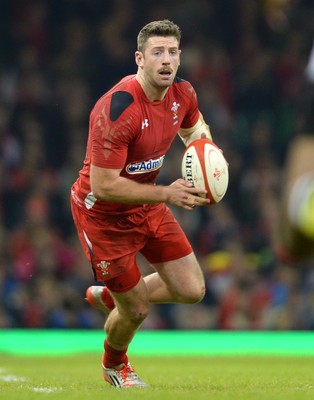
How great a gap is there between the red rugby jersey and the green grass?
123 centimetres

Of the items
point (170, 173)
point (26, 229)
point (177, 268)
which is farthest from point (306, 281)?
point (177, 268)

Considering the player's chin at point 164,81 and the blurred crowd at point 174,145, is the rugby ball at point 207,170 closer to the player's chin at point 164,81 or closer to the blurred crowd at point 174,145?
the player's chin at point 164,81

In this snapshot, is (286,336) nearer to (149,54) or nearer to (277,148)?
(277,148)

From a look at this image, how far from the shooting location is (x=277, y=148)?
52.2 ft

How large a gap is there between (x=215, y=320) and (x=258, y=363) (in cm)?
364

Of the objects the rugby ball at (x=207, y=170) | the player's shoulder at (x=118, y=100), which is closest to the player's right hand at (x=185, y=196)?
the rugby ball at (x=207, y=170)

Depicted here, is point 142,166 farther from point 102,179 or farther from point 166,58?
point 166,58

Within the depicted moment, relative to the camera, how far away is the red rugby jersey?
22.3ft

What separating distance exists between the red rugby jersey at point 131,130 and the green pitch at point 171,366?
1.29 m

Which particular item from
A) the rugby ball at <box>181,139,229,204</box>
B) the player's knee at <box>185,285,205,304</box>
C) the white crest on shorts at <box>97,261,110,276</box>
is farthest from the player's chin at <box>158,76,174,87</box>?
the player's knee at <box>185,285,205,304</box>

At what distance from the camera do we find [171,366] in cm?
978

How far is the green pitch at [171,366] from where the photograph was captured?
20.7 feet

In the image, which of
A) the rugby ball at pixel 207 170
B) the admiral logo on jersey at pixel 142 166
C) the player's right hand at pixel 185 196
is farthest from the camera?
the admiral logo on jersey at pixel 142 166

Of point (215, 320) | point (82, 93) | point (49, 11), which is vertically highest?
point (49, 11)
